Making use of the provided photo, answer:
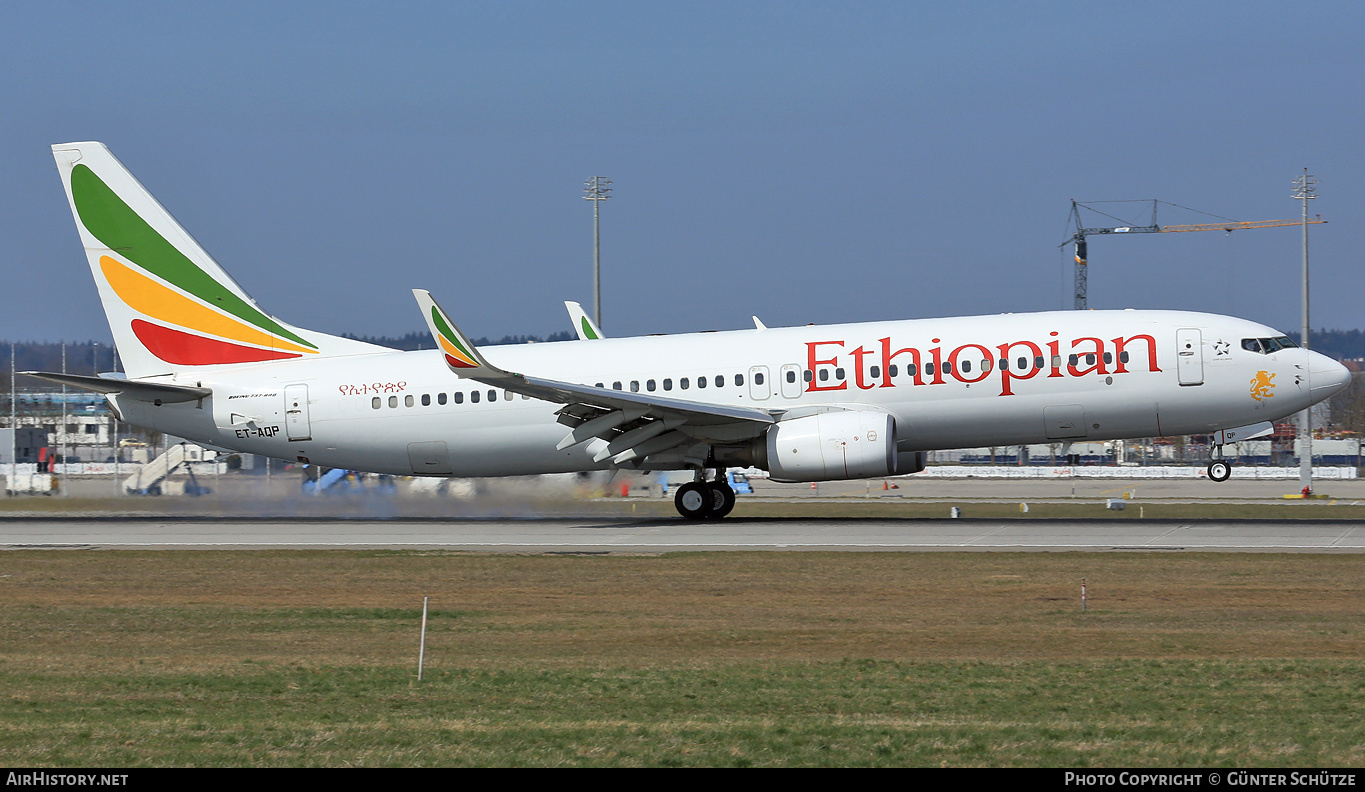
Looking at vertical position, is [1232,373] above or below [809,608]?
above

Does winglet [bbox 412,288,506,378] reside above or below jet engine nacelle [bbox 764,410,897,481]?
above

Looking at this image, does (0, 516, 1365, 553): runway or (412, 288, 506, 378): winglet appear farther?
(412, 288, 506, 378): winglet

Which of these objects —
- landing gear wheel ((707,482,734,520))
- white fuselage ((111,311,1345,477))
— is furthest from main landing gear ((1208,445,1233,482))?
landing gear wheel ((707,482,734,520))

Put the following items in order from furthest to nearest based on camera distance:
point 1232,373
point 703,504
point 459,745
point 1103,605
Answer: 1. point 703,504
2. point 1232,373
3. point 1103,605
4. point 459,745

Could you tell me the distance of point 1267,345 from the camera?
2966 cm

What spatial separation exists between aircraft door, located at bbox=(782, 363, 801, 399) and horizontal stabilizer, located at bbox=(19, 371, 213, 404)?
1507 centimetres

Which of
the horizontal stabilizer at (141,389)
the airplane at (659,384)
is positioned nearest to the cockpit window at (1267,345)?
the airplane at (659,384)

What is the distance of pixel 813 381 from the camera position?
30812 millimetres

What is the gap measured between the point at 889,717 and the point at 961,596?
8523 millimetres

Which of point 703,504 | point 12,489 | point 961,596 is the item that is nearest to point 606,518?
point 703,504

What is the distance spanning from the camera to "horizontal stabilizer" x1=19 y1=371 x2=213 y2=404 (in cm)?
3127

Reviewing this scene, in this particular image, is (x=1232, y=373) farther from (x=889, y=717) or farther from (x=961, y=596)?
(x=889, y=717)

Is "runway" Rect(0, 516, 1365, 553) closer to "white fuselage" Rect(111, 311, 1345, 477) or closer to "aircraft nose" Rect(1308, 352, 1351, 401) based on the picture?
"white fuselage" Rect(111, 311, 1345, 477)

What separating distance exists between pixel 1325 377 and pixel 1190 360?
328 cm
